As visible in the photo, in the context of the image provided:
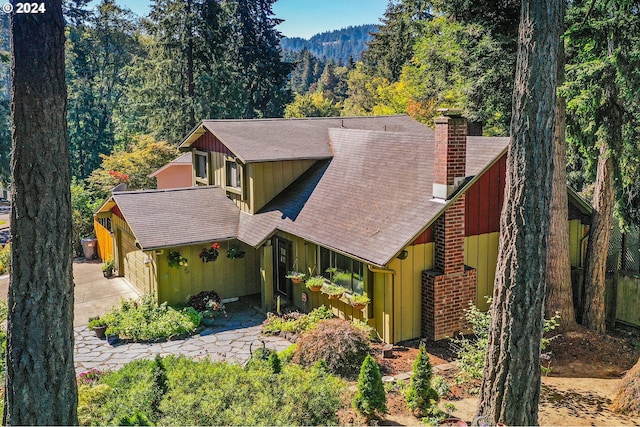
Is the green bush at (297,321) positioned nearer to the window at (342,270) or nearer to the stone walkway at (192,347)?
the stone walkway at (192,347)

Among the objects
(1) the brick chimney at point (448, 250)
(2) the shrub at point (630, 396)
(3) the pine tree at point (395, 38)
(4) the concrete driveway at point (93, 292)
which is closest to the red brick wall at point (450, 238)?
(1) the brick chimney at point (448, 250)

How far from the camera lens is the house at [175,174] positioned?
25.7m

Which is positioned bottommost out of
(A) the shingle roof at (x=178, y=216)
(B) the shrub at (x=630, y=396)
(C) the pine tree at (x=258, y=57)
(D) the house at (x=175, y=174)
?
(B) the shrub at (x=630, y=396)

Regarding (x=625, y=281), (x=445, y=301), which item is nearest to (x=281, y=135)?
(x=445, y=301)

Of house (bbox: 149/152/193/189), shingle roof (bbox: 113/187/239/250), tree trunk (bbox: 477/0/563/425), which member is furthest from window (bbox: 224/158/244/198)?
tree trunk (bbox: 477/0/563/425)

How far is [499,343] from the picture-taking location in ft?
22.8

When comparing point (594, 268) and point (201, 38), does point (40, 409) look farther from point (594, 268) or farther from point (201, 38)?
point (201, 38)

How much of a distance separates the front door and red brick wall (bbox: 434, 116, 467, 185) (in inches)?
196

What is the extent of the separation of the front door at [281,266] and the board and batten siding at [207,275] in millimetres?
796

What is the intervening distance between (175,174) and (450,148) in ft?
57.5

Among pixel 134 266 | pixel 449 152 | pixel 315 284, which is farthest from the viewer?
pixel 134 266

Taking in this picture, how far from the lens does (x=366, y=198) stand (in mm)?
13680

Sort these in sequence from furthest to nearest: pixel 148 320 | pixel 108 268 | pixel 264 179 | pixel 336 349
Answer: pixel 108 268 < pixel 264 179 < pixel 148 320 < pixel 336 349

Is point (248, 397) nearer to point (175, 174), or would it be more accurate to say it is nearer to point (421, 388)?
point (421, 388)
